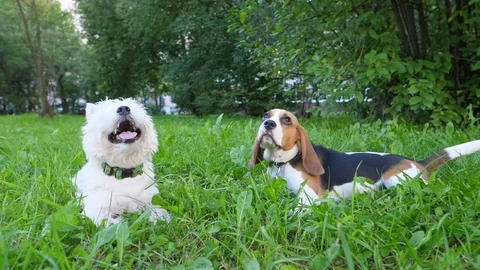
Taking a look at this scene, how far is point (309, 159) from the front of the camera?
2873mm

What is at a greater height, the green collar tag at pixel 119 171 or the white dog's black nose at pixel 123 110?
the white dog's black nose at pixel 123 110

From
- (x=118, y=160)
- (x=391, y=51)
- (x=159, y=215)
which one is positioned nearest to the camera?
(x=159, y=215)

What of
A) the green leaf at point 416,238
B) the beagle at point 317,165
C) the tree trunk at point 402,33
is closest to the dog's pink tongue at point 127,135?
the beagle at point 317,165

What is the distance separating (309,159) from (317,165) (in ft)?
0.24

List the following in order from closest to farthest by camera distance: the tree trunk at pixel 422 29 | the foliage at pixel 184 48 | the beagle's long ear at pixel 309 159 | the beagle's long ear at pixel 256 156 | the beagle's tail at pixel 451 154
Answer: the beagle's long ear at pixel 309 159
the beagle's tail at pixel 451 154
the beagle's long ear at pixel 256 156
the tree trunk at pixel 422 29
the foliage at pixel 184 48

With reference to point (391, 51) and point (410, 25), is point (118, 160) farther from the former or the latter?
point (410, 25)

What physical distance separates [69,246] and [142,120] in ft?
3.33

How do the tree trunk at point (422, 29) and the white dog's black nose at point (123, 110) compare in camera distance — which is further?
the tree trunk at point (422, 29)

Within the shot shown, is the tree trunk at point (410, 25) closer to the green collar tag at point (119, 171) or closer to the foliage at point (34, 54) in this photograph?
the green collar tag at point (119, 171)

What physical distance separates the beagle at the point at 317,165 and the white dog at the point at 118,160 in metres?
0.90

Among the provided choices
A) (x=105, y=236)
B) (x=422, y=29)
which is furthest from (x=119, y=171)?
(x=422, y=29)

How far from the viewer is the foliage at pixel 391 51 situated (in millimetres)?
5555

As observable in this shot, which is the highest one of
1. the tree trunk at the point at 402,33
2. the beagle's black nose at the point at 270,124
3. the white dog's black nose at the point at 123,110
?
the tree trunk at the point at 402,33

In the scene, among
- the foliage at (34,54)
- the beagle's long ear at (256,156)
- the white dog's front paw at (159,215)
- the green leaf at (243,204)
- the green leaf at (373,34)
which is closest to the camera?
the green leaf at (243,204)
